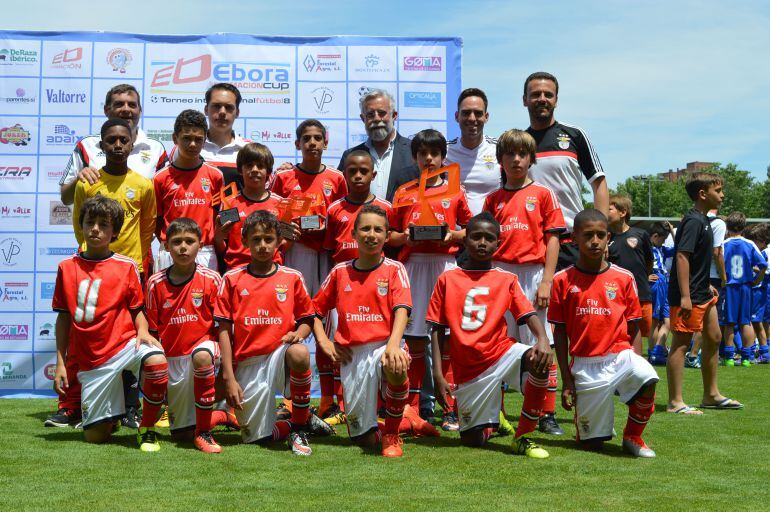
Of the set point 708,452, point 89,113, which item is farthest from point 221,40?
point 708,452

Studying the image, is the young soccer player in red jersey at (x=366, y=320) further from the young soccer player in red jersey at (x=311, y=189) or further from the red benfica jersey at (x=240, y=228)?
the young soccer player in red jersey at (x=311, y=189)

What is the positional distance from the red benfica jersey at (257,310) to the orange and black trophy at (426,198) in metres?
0.96

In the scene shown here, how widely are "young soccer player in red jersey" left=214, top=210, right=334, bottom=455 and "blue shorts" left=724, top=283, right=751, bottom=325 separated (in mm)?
9445

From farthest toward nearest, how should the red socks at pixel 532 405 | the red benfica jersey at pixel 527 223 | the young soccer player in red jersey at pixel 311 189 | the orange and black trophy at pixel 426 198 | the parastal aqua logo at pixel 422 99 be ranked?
the parastal aqua logo at pixel 422 99
the young soccer player in red jersey at pixel 311 189
the red benfica jersey at pixel 527 223
the orange and black trophy at pixel 426 198
the red socks at pixel 532 405

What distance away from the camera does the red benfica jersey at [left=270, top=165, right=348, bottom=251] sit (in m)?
6.53

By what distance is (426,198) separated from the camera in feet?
19.5

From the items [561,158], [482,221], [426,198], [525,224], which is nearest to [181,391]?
[426,198]

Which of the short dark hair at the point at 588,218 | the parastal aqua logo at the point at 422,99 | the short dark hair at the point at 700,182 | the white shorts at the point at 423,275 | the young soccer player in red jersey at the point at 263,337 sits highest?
the parastal aqua logo at the point at 422,99

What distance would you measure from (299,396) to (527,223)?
2.03 meters

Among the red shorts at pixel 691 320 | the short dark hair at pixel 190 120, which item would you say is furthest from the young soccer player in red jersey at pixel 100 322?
the red shorts at pixel 691 320

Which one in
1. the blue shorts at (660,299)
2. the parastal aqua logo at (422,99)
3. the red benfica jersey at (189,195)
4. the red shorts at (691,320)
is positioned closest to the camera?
the red benfica jersey at (189,195)

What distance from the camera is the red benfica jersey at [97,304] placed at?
5504 millimetres

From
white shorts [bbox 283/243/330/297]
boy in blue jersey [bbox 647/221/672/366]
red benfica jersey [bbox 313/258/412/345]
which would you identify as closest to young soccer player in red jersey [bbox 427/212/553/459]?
red benfica jersey [bbox 313/258/412/345]

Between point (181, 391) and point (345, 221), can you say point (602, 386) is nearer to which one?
point (345, 221)
